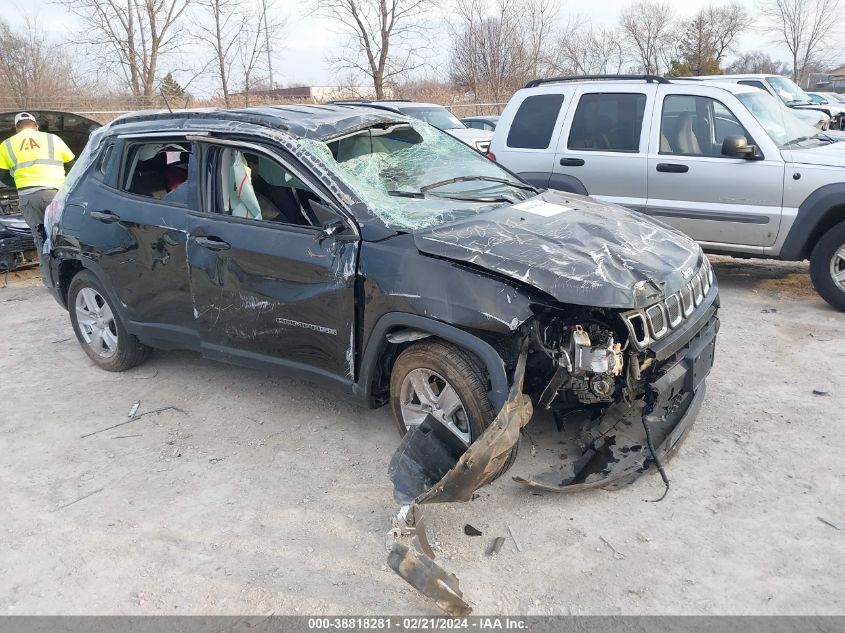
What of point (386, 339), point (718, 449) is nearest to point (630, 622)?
point (718, 449)

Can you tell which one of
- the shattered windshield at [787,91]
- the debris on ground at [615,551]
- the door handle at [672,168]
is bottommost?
the debris on ground at [615,551]

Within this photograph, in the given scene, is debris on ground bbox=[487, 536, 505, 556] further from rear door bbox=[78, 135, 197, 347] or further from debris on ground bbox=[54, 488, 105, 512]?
rear door bbox=[78, 135, 197, 347]

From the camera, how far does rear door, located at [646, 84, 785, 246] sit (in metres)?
6.20

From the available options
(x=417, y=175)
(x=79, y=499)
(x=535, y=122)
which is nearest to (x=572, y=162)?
(x=535, y=122)

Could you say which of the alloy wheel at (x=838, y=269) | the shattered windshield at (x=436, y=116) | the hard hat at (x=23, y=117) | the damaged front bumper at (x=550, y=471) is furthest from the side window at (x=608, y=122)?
the shattered windshield at (x=436, y=116)

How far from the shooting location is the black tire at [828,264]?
591 cm

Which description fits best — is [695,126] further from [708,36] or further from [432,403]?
[708,36]

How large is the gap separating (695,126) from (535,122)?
1.61 metres

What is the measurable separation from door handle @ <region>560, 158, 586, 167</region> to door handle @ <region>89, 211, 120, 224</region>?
428cm

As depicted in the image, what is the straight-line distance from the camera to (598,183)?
6961mm

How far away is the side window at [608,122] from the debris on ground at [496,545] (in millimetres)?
4771

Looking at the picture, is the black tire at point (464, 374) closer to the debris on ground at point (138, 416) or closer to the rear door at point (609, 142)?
the debris on ground at point (138, 416)

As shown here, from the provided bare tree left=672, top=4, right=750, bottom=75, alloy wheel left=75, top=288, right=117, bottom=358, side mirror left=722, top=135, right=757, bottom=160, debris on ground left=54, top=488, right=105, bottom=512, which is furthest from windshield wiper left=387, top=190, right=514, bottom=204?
bare tree left=672, top=4, right=750, bottom=75

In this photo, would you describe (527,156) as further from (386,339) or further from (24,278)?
(24,278)
